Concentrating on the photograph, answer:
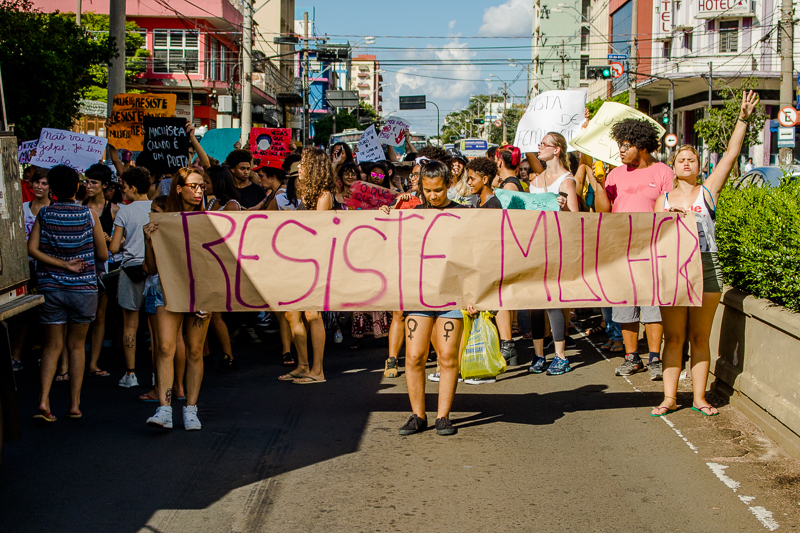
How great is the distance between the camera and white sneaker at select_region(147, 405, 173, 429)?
561cm

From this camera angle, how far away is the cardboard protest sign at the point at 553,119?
378 inches

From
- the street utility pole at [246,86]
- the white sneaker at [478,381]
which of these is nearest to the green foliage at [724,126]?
the street utility pole at [246,86]

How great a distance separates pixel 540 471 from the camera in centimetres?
495

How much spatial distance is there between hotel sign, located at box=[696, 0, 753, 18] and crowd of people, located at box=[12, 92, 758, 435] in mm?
45255

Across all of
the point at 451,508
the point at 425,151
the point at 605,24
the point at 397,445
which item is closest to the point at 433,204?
the point at 397,445

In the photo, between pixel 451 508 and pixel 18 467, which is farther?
pixel 18 467

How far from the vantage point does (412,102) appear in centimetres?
7625

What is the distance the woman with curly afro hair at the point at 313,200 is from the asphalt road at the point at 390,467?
1.22ft

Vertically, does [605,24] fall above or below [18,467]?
above

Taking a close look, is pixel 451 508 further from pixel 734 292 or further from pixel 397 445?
pixel 734 292

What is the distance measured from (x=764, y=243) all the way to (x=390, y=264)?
277 cm

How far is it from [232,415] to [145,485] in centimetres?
153

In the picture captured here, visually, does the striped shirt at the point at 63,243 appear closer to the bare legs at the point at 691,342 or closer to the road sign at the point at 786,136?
the bare legs at the point at 691,342

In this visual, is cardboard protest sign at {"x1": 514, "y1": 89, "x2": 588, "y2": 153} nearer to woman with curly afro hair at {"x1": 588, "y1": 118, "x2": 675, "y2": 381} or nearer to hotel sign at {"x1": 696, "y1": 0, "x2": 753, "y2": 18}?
woman with curly afro hair at {"x1": 588, "y1": 118, "x2": 675, "y2": 381}
